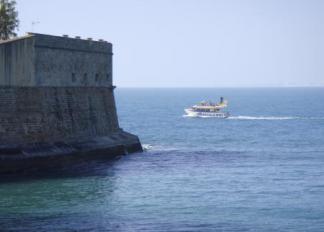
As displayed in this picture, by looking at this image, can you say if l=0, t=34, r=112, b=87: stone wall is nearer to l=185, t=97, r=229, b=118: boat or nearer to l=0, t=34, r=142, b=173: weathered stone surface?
l=0, t=34, r=142, b=173: weathered stone surface

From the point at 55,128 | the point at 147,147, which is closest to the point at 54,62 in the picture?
the point at 55,128

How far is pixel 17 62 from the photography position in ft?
146

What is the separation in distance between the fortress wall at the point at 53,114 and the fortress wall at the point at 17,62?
0.47 m

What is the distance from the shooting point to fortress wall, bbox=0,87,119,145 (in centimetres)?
4347

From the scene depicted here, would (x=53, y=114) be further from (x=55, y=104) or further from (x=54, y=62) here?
(x=54, y=62)

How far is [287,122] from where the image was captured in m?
100

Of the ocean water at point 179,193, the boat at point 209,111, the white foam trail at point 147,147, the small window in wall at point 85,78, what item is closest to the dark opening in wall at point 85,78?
the small window in wall at point 85,78

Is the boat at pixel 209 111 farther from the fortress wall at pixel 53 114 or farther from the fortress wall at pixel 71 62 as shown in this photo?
the fortress wall at pixel 53 114

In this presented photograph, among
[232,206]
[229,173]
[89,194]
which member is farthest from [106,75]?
[232,206]

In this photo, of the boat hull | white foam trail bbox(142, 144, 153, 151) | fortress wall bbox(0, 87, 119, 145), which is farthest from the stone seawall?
the boat hull

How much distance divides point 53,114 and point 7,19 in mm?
14715

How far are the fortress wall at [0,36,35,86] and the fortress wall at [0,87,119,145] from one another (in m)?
0.47

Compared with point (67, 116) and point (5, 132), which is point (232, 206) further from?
point (67, 116)

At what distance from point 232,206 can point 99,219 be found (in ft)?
19.2
